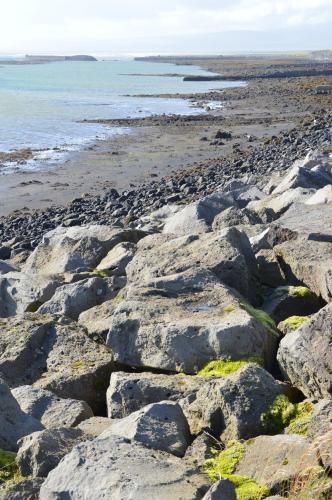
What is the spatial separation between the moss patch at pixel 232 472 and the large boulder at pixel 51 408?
1.36m

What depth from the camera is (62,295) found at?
7508mm

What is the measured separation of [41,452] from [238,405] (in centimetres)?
127

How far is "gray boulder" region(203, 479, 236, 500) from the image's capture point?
3129mm

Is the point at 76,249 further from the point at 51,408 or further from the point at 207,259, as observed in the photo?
the point at 51,408

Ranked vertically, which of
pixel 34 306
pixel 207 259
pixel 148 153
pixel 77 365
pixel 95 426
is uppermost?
pixel 207 259

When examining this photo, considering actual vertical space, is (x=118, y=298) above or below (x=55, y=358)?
above

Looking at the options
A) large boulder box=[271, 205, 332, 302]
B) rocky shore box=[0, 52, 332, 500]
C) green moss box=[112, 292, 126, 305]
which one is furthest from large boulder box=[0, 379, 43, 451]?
large boulder box=[271, 205, 332, 302]

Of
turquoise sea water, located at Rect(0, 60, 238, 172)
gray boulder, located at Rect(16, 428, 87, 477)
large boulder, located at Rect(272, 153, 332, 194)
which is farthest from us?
turquoise sea water, located at Rect(0, 60, 238, 172)

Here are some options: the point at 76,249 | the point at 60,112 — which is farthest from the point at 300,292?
the point at 60,112

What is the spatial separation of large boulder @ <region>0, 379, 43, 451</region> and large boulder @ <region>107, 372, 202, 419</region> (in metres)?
0.63

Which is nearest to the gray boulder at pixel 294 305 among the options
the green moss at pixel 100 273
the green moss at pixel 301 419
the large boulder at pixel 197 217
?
the green moss at pixel 301 419

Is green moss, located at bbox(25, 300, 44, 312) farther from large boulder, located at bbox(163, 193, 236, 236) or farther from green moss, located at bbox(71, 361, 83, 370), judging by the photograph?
large boulder, located at bbox(163, 193, 236, 236)

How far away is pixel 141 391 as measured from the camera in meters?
5.04

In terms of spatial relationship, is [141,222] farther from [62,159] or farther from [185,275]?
[62,159]
